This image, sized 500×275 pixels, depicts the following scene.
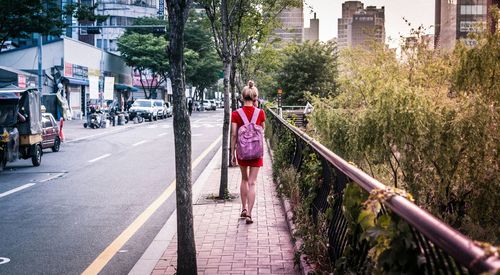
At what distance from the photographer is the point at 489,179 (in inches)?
234

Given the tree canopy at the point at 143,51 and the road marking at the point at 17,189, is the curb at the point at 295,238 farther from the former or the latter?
the tree canopy at the point at 143,51

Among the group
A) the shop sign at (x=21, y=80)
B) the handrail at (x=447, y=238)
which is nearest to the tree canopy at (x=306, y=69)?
the shop sign at (x=21, y=80)

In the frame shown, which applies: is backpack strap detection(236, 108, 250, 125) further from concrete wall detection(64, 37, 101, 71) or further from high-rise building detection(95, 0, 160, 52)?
high-rise building detection(95, 0, 160, 52)

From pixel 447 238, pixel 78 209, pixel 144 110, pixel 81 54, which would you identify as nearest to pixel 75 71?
pixel 81 54

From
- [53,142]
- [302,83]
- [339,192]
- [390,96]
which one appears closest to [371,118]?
[390,96]

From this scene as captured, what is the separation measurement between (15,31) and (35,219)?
17.6 meters

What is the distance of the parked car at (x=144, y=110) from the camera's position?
49156 millimetres

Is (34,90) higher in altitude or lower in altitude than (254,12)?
lower

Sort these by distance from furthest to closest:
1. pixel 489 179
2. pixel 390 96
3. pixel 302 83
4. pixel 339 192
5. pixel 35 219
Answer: pixel 302 83
pixel 35 219
pixel 390 96
pixel 489 179
pixel 339 192

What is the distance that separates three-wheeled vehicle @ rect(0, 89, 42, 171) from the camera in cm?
1555

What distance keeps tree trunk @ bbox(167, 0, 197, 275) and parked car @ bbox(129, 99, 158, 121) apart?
43687mm

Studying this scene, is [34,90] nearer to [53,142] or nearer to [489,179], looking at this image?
[53,142]

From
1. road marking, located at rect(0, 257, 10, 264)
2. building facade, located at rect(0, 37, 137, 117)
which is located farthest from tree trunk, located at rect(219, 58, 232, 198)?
building facade, located at rect(0, 37, 137, 117)

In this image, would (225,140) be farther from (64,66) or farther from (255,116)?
(64,66)
